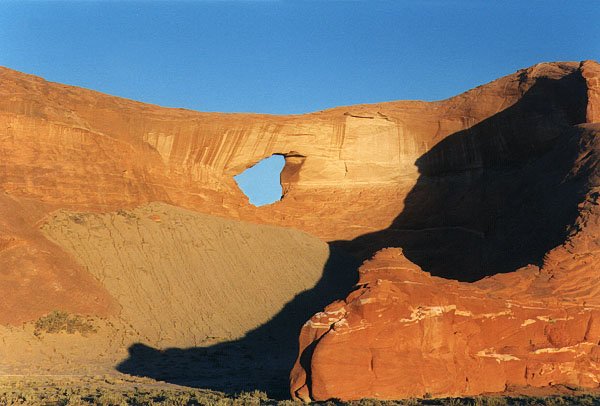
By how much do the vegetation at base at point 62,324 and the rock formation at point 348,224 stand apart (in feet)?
1.25

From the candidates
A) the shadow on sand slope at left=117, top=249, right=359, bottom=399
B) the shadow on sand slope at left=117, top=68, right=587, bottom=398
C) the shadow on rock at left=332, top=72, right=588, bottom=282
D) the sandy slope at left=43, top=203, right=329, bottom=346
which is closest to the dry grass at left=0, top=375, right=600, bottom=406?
the shadow on sand slope at left=117, top=249, right=359, bottom=399

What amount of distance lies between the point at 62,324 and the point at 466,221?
68.9 feet

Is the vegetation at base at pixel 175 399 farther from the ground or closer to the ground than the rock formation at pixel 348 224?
closer to the ground

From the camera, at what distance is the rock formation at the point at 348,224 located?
667 inches

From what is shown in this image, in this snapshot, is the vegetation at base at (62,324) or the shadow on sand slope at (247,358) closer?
the shadow on sand slope at (247,358)

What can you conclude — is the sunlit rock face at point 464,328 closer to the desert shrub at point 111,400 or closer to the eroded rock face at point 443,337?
the eroded rock face at point 443,337

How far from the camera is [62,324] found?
26391mm

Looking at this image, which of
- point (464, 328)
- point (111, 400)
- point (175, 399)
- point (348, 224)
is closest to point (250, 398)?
point (175, 399)

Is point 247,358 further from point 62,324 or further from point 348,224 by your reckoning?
point 348,224

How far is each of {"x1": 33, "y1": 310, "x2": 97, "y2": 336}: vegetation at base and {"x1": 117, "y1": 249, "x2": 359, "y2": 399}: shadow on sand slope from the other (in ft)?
6.31

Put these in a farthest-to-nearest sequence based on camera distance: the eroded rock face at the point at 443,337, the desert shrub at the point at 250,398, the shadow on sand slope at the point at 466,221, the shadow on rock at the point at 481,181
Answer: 1. the shadow on rock at the point at 481,181
2. the shadow on sand slope at the point at 466,221
3. the desert shrub at the point at 250,398
4. the eroded rock face at the point at 443,337

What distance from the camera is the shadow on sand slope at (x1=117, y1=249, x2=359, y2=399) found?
2127 cm

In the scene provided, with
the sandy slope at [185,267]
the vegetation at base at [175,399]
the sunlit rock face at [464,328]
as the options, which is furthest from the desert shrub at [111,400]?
the sandy slope at [185,267]

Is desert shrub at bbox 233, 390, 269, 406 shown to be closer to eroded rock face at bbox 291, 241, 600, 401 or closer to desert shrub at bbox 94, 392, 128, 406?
eroded rock face at bbox 291, 241, 600, 401
